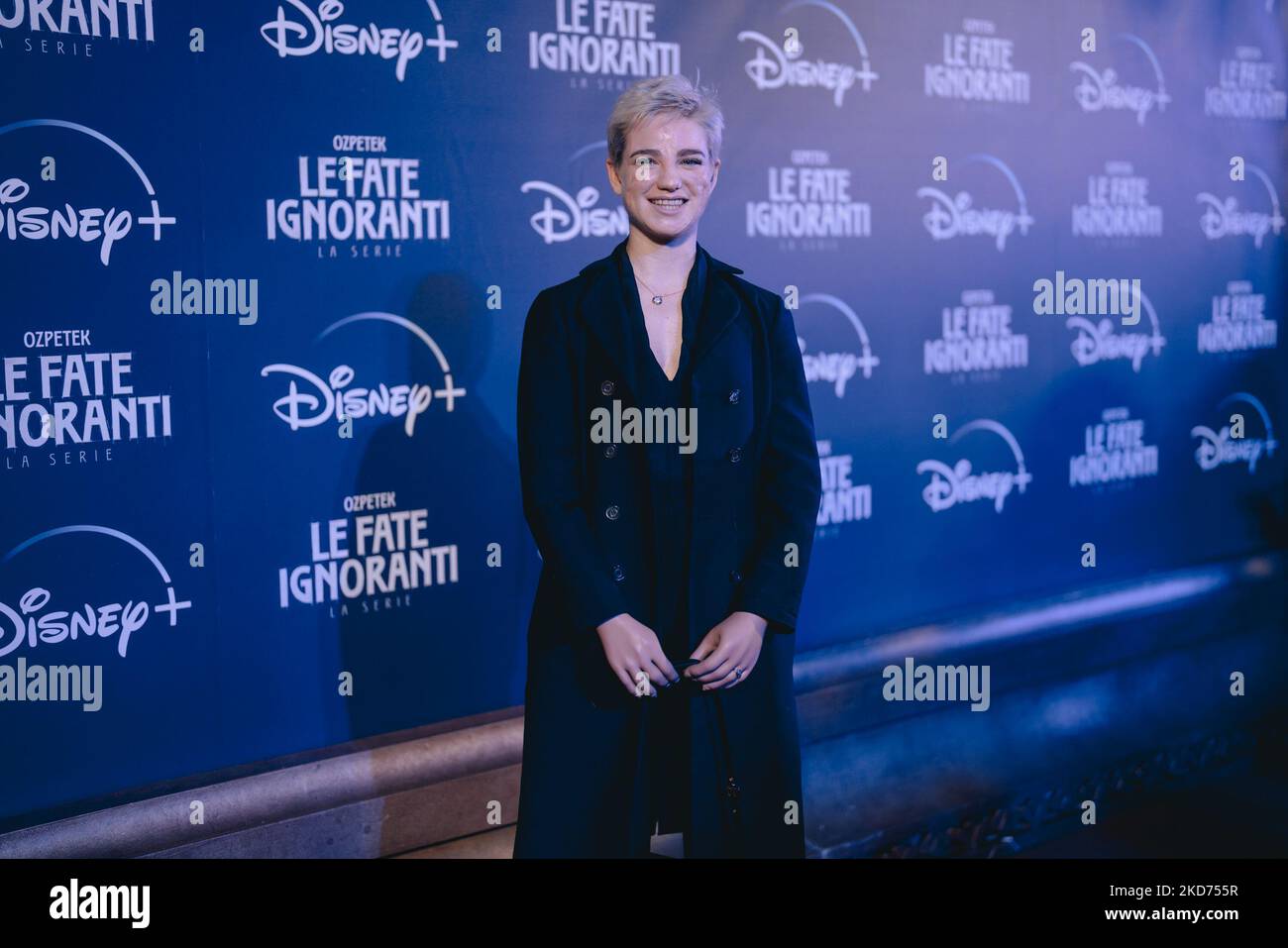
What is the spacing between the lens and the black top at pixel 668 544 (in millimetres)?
2484

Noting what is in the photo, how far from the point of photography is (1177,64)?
476 centimetres

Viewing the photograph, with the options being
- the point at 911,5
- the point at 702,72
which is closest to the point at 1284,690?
the point at 911,5

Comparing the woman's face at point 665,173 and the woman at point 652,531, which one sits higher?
the woman's face at point 665,173

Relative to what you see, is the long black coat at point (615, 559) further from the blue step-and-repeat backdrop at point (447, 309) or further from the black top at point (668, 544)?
the blue step-and-repeat backdrop at point (447, 309)

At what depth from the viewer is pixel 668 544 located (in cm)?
252

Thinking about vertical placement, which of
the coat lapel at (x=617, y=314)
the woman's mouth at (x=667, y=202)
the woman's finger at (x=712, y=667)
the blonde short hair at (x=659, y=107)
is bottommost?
the woman's finger at (x=712, y=667)

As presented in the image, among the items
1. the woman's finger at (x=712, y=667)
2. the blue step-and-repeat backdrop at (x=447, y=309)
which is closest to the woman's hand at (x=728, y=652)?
the woman's finger at (x=712, y=667)

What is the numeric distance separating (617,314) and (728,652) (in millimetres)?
671

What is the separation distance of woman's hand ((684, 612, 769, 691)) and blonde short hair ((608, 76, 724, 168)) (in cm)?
91

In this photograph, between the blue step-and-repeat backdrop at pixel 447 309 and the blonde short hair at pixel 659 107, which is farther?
the blue step-and-repeat backdrop at pixel 447 309

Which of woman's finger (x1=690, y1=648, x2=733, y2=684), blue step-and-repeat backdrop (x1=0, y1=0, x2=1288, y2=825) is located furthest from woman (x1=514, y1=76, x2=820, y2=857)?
blue step-and-repeat backdrop (x1=0, y1=0, x2=1288, y2=825)

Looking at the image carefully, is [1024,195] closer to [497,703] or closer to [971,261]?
[971,261]

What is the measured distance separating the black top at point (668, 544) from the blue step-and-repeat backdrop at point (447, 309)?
3.21 feet

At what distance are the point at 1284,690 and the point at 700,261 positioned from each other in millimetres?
3597
